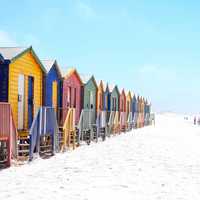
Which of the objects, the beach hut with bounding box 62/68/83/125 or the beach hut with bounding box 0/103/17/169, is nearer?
the beach hut with bounding box 0/103/17/169

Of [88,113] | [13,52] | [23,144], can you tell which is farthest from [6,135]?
[88,113]

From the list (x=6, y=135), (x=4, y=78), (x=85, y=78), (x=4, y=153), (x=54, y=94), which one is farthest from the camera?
(x=85, y=78)

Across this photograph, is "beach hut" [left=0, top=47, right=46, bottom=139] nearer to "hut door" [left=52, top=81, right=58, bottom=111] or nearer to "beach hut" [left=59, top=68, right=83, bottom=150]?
"beach hut" [left=59, top=68, right=83, bottom=150]

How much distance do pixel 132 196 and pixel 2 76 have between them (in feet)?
23.7

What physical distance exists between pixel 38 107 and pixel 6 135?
4929 mm

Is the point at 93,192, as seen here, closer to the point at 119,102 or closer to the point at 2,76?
the point at 2,76

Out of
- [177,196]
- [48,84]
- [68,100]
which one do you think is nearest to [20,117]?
[48,84]

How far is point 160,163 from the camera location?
13.9 metres

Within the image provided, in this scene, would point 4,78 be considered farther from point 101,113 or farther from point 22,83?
point 101,113

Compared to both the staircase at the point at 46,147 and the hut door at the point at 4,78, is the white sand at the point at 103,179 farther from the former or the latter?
the hut door at the point at 4,78

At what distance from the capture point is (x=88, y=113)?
22875mm

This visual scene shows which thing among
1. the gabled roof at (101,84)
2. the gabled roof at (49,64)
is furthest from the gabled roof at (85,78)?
the gabled roof at (49,64)

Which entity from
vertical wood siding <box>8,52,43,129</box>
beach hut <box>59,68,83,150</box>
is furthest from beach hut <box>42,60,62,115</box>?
vertical wood siding <box>8,52,43,129</box>

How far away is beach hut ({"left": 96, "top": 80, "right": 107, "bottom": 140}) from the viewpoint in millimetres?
25273
